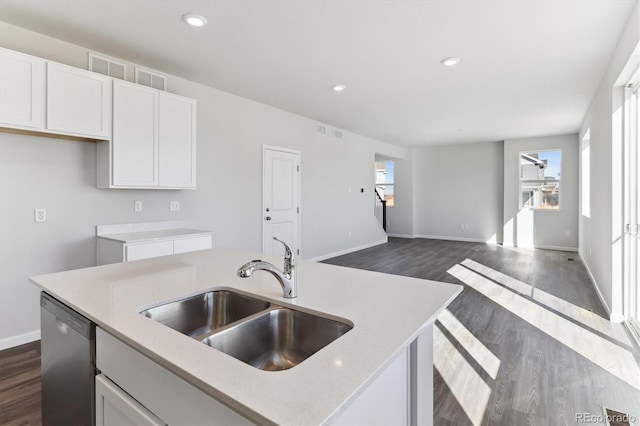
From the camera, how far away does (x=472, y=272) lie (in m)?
5.42

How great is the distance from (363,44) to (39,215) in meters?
3.26

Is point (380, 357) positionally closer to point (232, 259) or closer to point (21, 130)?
point (232, 259)

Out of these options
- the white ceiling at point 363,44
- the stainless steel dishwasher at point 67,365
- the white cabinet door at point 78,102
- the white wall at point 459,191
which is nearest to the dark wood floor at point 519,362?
the stainless steel dishwasher at point 67,365

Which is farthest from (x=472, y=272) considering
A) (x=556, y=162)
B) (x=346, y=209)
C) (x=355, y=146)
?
(x=556, y=162)

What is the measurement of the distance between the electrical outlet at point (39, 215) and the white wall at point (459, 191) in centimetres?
845

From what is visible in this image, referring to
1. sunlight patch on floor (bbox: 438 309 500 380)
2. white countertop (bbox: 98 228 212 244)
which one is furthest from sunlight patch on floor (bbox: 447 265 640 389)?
white countertop (bbox: 98 228 212 244)

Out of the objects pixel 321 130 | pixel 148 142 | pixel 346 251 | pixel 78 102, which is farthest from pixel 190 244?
pixel 346 251

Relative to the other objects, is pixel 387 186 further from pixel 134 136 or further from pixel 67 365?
pixel 67 365

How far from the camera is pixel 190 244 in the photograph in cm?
338

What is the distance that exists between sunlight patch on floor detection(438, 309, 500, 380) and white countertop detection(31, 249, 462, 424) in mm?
1395

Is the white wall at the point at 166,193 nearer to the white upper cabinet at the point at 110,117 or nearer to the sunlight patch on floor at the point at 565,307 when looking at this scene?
the white upper cabinet at the point at 110,117

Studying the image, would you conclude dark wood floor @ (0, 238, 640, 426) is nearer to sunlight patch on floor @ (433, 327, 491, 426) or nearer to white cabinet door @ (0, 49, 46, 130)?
sunlight patch on floor @ (433, 327, 491, 426)

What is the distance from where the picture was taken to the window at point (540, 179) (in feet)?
25.2

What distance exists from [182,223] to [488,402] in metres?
3.41
